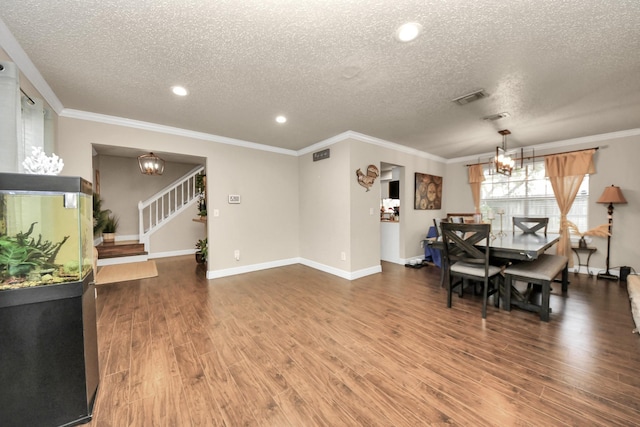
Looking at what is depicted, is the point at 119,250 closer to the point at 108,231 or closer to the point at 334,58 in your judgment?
the point at 108,231

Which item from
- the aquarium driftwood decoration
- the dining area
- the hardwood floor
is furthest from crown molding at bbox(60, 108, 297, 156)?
the dining area

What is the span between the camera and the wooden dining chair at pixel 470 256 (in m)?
2.59

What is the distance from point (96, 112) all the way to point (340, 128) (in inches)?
130

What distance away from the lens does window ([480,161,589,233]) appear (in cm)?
441

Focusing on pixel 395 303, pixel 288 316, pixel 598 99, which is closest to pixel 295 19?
pixel 288 316

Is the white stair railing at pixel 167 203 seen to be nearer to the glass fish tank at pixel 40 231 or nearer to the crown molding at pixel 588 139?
the glass fish tank at pixel 40 231

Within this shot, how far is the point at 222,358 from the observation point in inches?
75.7

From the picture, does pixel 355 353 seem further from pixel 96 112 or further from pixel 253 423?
pixel 96 112

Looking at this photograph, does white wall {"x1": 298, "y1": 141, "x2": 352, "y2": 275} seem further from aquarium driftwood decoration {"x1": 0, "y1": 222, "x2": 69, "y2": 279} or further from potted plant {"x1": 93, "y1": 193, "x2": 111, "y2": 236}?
potted plant {"x1": 93, "y1": 193, "x2": 111, "y2": 236}

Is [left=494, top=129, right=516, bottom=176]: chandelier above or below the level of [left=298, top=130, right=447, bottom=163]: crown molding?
below

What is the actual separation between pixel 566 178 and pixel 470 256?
3344 millimetres

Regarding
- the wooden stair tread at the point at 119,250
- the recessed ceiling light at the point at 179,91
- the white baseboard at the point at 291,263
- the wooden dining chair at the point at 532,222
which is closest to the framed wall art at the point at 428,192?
the wooden dining chair at the point at 532,222

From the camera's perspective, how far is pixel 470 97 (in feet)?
8.89

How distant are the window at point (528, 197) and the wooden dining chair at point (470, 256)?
2.92m
